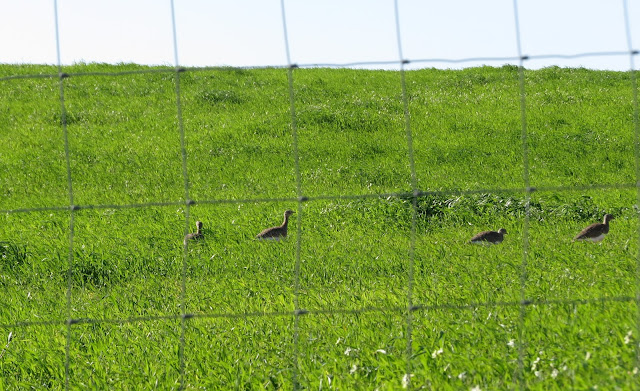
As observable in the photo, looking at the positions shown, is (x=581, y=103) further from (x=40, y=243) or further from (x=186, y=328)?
(x=186, y=328)

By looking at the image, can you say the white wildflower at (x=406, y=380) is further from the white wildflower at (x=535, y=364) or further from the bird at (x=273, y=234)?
the bird at (x=273, y=234)

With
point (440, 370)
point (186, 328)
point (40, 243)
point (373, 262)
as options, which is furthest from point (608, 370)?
point (40, 243)

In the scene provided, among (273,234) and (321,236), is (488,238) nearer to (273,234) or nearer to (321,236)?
(321,236)

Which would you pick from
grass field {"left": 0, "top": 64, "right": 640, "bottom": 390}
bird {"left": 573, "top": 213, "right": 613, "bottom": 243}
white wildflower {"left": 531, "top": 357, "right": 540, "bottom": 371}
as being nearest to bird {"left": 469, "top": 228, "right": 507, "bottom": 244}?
grass field {"left": 0, "top": 64, "right": 640, "bottom": 390}

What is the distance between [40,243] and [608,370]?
7375 millimetres

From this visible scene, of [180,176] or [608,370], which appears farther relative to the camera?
[180,176]

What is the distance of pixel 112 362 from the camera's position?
532 cm

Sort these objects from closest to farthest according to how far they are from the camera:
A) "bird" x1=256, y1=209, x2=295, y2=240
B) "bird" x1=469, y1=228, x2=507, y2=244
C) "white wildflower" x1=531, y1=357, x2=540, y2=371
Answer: "white wildflower" x1=531, y1=357, x2=540, y2=371 → "bird" x1=469, y1=228, x2=507, y2=244 → "bird" x1=256, y1=209, x2=295, y2=240

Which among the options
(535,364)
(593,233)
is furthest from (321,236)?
(535,364)

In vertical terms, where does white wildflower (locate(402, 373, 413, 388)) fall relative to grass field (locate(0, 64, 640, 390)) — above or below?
below

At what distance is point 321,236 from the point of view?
9.50 metres

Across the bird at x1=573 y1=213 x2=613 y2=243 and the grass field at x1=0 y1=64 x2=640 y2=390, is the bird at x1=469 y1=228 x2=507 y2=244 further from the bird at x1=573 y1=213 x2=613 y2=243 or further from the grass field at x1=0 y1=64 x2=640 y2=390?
the bird at x1=573 y1=213 x2=613 y2=243

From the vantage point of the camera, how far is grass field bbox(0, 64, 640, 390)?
477 centimetres

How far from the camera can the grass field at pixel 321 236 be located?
4766 millimetres
